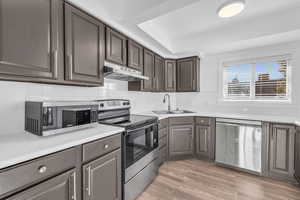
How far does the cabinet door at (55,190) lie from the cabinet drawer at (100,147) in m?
0.16

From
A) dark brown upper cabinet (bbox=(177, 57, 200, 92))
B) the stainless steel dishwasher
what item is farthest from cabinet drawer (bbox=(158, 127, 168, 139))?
dark brown upper cabinet (bbox=(177, 57, 200, 92))

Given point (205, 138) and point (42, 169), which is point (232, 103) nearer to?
point (205, 138)

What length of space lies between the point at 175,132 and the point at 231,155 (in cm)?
104

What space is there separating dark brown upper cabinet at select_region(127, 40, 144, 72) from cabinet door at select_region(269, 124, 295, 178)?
2.35 m

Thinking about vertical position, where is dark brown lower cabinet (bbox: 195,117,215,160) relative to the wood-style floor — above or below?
above

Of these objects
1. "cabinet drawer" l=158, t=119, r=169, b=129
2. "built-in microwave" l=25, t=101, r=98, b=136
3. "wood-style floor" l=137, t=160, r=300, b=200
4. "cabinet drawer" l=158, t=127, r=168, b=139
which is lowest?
"wood-style floor" l=137, t=160, r=300, b=200

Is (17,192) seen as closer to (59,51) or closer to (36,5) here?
(59,51)

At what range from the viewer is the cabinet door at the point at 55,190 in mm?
771

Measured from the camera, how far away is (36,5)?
3.56 feet

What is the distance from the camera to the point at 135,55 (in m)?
2.25

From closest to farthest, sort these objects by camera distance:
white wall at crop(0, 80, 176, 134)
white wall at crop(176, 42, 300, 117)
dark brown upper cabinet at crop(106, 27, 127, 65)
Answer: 1. white wall at crop(0, 80, 176, 134)
2. dark brown upper cabinet at crop(106, 27, 127, 65)
3. white wall at crop(176, 42, 300, 117)

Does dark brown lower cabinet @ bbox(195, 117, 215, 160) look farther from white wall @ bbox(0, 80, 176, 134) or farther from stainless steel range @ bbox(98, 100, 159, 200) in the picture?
white wall @ bbox(0, 80, 176, 134)

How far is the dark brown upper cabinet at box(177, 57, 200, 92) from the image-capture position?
3.06 meters

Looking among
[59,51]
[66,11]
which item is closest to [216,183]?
[59,51]
